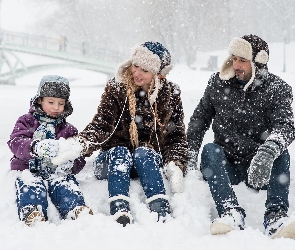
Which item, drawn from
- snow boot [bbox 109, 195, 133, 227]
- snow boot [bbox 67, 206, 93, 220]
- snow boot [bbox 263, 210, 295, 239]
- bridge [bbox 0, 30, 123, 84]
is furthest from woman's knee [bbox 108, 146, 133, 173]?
bridge [bbox 0, 30, 123, 84]

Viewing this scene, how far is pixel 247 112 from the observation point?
328 centimetres

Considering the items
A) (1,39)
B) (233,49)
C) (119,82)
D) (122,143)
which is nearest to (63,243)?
(122,143)

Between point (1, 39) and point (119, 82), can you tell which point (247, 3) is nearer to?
point (1, 39)

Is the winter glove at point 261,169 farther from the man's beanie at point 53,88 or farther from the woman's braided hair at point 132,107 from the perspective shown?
the man's beanie at point 53,88

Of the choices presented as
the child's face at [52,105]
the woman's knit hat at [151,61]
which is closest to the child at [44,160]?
the child's face at [52,105]

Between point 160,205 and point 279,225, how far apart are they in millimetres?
817

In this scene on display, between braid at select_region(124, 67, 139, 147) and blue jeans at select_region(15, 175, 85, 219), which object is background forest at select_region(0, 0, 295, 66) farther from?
blue jeans at select_region(15, 175, 85, 219)

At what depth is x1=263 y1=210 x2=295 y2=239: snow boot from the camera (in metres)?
2.29

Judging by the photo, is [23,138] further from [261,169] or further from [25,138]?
[261,169]

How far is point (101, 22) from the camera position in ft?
122

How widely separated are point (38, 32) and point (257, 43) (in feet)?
121

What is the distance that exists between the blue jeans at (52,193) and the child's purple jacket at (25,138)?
21cm

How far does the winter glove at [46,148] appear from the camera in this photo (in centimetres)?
284

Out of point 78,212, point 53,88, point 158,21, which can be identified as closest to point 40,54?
point 158,21
